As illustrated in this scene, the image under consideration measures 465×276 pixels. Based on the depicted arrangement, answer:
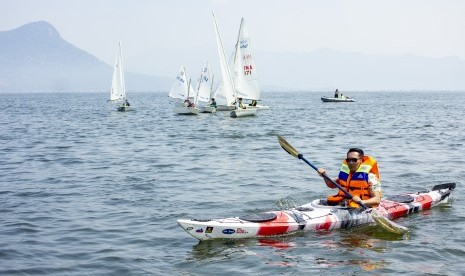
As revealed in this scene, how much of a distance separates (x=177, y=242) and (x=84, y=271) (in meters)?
2.19

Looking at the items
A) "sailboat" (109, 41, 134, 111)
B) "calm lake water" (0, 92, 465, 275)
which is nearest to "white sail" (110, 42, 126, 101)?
"sailboat" (109, 41, 134, 111)

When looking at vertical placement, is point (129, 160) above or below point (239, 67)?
below

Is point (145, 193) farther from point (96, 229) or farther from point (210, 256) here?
point (210, 256)

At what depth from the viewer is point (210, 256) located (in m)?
9.88

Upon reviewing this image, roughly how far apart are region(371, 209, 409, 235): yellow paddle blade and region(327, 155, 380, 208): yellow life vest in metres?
0.50

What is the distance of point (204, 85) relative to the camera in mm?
52219

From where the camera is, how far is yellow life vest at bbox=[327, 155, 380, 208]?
11539 millimetres

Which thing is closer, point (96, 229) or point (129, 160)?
point (96, 229)

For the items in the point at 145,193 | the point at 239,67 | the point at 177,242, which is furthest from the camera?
the point at 239,67

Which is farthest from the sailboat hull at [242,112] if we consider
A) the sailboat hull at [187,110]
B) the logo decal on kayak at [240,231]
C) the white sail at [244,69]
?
the logo decal on kayak at [240,231]

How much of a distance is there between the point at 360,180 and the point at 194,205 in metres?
4.41

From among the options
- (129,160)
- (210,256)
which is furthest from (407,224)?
(129,160)

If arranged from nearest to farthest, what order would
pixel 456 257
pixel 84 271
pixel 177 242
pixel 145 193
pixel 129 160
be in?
1. pixel 84 271
2. pixel 456 257
3. pixel 177 242
4. pixel 145 193
5. pixel 129 160

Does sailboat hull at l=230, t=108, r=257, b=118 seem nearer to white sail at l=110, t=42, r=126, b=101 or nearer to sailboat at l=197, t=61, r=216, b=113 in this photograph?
sailboat at l=197, t=61, r=216, b=113
